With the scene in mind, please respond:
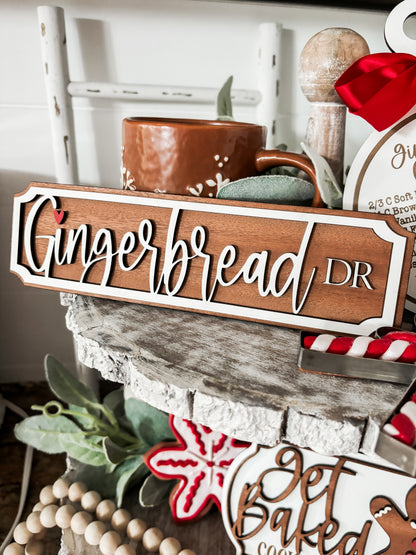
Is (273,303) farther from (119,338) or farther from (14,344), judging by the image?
(14,344)

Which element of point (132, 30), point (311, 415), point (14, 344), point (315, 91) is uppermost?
point (132, 30)

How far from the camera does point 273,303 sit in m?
0.45

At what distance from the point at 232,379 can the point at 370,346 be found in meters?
0.12

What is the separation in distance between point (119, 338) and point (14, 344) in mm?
726

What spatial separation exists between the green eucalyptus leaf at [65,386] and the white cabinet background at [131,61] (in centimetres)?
40

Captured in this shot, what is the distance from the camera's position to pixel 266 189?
18.3 inches

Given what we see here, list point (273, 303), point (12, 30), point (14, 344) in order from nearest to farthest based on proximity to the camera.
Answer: point (273, 303) → point (12, 30) → point (14, 344)

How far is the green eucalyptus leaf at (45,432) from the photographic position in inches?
28.2

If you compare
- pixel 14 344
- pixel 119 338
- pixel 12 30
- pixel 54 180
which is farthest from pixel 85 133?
pixel 119 338

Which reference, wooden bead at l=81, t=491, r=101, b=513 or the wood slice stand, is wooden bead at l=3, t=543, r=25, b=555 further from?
the wood slice stand

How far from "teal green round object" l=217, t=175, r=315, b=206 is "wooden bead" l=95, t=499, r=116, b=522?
49 centimetres

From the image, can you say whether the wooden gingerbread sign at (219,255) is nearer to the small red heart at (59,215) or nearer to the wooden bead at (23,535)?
the small red heart at (59,215)

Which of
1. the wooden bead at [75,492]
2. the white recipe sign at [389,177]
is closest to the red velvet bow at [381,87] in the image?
the white recipe sign at [389,177]

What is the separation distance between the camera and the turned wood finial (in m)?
0.52
